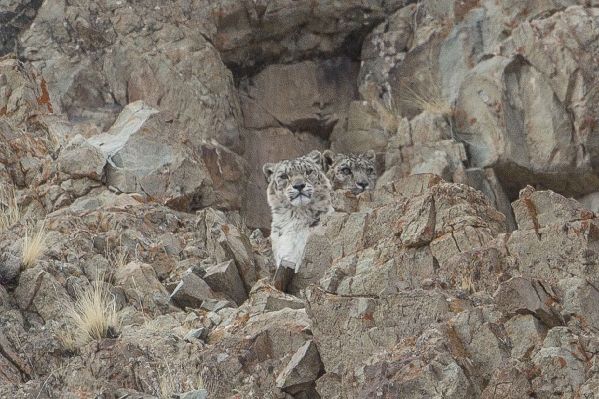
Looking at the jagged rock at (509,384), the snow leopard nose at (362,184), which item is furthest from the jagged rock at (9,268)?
the snow leopard nose at (362,184)

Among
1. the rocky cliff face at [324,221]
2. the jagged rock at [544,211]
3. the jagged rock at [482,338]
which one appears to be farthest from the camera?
the jagged rock at [544,211]

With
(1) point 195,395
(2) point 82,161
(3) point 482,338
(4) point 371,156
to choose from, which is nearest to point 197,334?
(1) point 195,395

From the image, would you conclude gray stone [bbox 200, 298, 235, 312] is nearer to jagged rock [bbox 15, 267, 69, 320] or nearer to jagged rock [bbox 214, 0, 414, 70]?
jagged rock [bbox 15, 267, 69, 320]

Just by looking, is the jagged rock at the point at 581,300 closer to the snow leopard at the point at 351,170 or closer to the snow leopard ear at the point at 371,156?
the snow leopard at the point at 351,170

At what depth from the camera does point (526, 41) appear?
1182 inches

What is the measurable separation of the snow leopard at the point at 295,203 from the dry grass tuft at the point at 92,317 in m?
3.80

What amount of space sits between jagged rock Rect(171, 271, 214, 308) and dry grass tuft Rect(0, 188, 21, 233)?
11.0 ft

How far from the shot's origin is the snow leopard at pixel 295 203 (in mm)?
22969

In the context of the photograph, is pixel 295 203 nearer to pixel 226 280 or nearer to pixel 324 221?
pixel 324 221

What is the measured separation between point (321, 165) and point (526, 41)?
5.13 metres

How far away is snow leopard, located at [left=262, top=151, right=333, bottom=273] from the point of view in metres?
23.0

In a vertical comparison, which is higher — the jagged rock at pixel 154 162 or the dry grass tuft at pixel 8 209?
the dry grass tuft at pixel 8 209

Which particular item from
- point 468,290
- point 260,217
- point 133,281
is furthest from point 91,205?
point 468,290

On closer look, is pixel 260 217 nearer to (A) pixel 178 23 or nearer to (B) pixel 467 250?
(A) pixel 178 23
